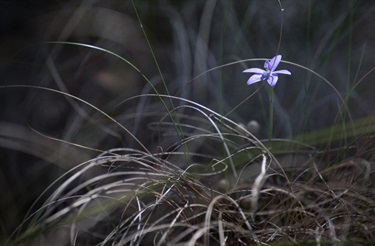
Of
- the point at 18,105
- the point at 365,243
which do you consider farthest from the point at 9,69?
the point at 365,243

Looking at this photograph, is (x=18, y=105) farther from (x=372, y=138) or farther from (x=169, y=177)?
(x=372, y=138)

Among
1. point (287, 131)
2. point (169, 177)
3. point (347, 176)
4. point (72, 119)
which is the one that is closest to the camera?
point (169, 177)

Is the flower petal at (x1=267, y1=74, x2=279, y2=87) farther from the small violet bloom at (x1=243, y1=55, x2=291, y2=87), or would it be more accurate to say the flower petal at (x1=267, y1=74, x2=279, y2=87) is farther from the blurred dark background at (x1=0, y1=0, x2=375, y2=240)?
the blurred dark background at (x1=0, y1=0, x2=375, y2=240)

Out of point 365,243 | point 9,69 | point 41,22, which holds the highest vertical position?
point 41,22

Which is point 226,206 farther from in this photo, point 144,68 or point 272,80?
point 144,68

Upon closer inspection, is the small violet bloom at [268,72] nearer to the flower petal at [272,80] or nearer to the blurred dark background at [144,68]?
the flower petal at [272,80]

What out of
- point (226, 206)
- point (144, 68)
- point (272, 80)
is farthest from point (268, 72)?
point (144, 68)
